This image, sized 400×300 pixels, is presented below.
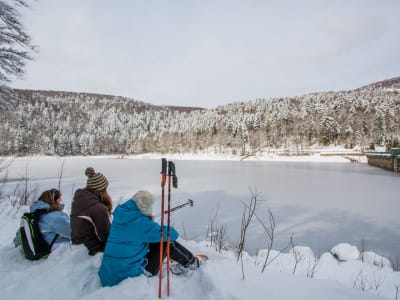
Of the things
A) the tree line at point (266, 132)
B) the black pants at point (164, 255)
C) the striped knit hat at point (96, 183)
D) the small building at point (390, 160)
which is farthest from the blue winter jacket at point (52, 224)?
the tree line at point (266, 132)

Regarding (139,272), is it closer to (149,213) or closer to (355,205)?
(149,213)

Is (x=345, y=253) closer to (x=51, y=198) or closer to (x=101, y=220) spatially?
(x=101, y=220)

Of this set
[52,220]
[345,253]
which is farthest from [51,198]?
[345,253]

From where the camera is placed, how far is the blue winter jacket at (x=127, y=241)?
2.27 metres

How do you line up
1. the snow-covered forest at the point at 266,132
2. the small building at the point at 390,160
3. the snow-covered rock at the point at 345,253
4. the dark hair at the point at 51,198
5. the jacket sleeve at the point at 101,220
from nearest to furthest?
the jacket sleeve at the point at 101,220
the dark hair at the point at 51,198
the snow-covered rock at the point at 345,253
the small building at the point at 390,160
the snow-covered forest at the point at 266,132

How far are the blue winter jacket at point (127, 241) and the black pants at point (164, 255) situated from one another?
0.12 m

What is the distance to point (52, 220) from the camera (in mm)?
3250

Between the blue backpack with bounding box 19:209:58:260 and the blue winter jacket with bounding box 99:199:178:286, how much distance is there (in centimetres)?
123

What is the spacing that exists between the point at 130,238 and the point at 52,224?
5.17 ft

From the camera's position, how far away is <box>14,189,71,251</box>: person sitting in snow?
3.21 meters

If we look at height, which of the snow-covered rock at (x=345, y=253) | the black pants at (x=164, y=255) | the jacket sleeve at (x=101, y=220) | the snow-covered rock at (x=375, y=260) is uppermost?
the jacket sleeve at (x=101, y=220)

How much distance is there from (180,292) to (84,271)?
3.78 ft

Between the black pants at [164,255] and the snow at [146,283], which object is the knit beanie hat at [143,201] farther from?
the snow at [146,283]

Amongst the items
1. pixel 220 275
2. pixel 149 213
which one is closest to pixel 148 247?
pixel 149 213
